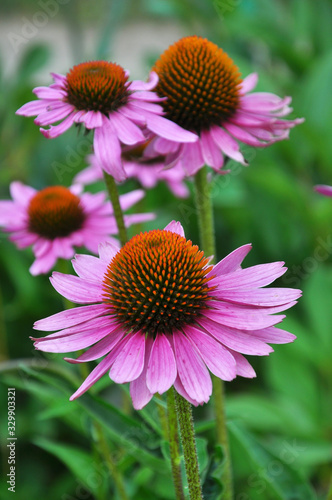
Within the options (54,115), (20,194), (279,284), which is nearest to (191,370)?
(54,115)

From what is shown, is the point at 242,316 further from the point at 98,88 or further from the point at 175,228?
the point at 98,88

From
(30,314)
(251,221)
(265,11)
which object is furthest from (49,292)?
(265,11)

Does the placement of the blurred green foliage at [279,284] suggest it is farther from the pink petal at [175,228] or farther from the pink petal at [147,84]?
the pink petal at [147,84]

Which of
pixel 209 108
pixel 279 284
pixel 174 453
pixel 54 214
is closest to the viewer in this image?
pixel 174 453

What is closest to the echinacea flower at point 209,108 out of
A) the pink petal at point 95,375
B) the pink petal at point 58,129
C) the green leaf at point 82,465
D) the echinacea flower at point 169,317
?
the pink petal at point 58,129

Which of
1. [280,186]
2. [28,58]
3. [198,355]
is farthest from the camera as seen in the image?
[28,58]

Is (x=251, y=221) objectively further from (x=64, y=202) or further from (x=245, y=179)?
(x=64, y=202)
